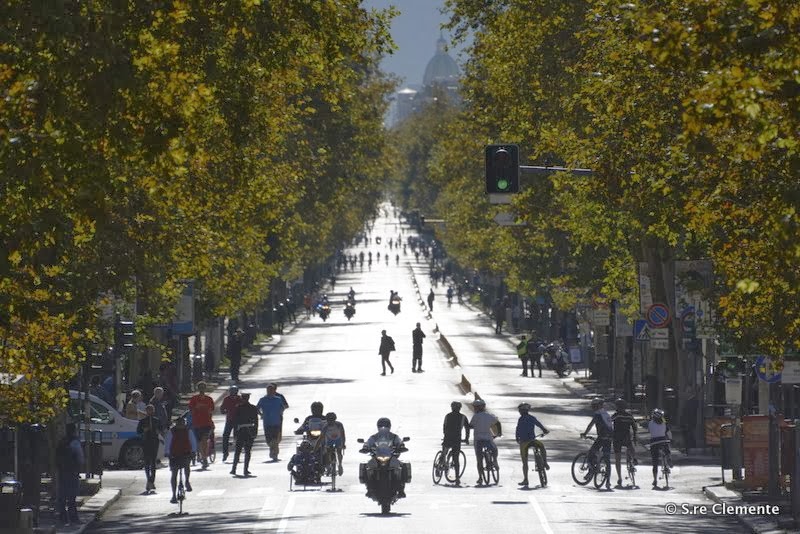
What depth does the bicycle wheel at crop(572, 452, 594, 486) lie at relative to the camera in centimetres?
3444

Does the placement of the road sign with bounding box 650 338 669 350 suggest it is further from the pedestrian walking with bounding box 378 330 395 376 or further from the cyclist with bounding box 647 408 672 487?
the pedestrian walking with bounding box 378 330 395 376

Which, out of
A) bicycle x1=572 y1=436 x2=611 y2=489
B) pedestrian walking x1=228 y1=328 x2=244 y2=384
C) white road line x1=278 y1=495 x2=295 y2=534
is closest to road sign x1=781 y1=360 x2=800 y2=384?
bicycle x1=572 y1=436 x2=611 y2=489

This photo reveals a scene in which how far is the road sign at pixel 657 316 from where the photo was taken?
42.5 metres

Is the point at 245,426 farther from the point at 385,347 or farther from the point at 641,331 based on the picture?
the point at 385,347

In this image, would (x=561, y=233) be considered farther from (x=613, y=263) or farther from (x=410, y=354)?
(x=410, y=354)

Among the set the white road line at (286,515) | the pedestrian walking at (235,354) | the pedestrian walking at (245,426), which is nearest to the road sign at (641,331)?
the pedestrian walking at (245,426)

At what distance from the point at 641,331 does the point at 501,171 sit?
1788 centimetres

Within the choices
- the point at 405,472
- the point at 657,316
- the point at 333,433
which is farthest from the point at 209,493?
the point at 657,316

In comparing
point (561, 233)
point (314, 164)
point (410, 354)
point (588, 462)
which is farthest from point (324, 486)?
point (410, 354)

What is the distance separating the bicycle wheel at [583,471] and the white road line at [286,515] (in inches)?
203

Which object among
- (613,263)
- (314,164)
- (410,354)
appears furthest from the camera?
(410,354)

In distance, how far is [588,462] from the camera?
113 feet

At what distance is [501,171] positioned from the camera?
2942 cm

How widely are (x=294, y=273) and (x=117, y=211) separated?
68734 mm
